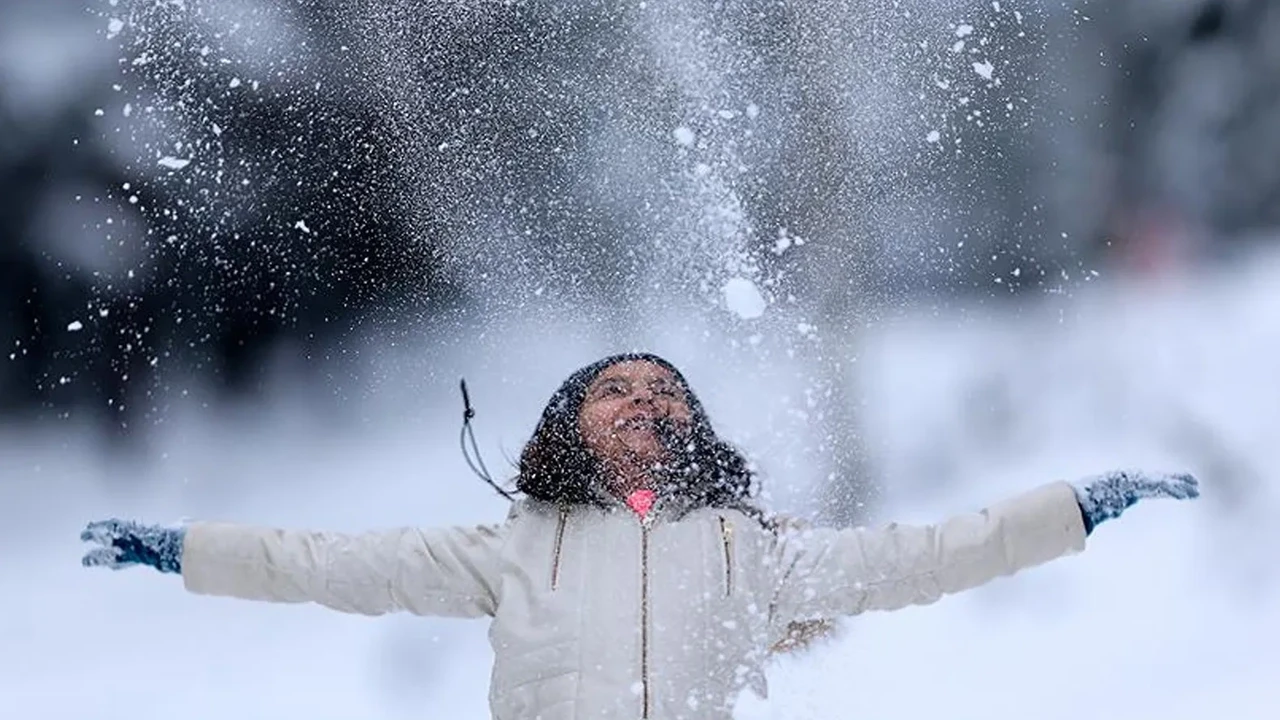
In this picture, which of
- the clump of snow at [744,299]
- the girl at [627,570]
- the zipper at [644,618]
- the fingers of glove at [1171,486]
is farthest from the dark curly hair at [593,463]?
the clump of snow at [744,299]

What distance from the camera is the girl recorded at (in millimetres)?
2625

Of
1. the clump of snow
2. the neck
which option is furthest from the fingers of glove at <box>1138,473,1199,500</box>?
the clump of snow

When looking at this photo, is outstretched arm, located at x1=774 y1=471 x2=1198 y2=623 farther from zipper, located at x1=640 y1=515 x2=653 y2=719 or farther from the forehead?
the forehead

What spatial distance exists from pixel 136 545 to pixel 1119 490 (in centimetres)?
197

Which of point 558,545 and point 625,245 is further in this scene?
point 625,245

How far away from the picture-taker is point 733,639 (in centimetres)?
269

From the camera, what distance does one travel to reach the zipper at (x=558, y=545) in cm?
270

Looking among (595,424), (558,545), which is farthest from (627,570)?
(595,424)

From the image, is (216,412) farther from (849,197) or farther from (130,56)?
(849,197)

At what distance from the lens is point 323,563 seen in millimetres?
2723

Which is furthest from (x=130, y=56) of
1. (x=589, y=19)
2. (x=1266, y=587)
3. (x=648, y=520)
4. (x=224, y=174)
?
(x=1266, y=587)

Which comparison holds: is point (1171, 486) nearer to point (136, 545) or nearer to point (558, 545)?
point (558, 545)

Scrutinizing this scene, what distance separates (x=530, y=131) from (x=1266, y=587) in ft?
9.22

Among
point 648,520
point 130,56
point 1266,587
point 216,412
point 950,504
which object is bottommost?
point 648,520
